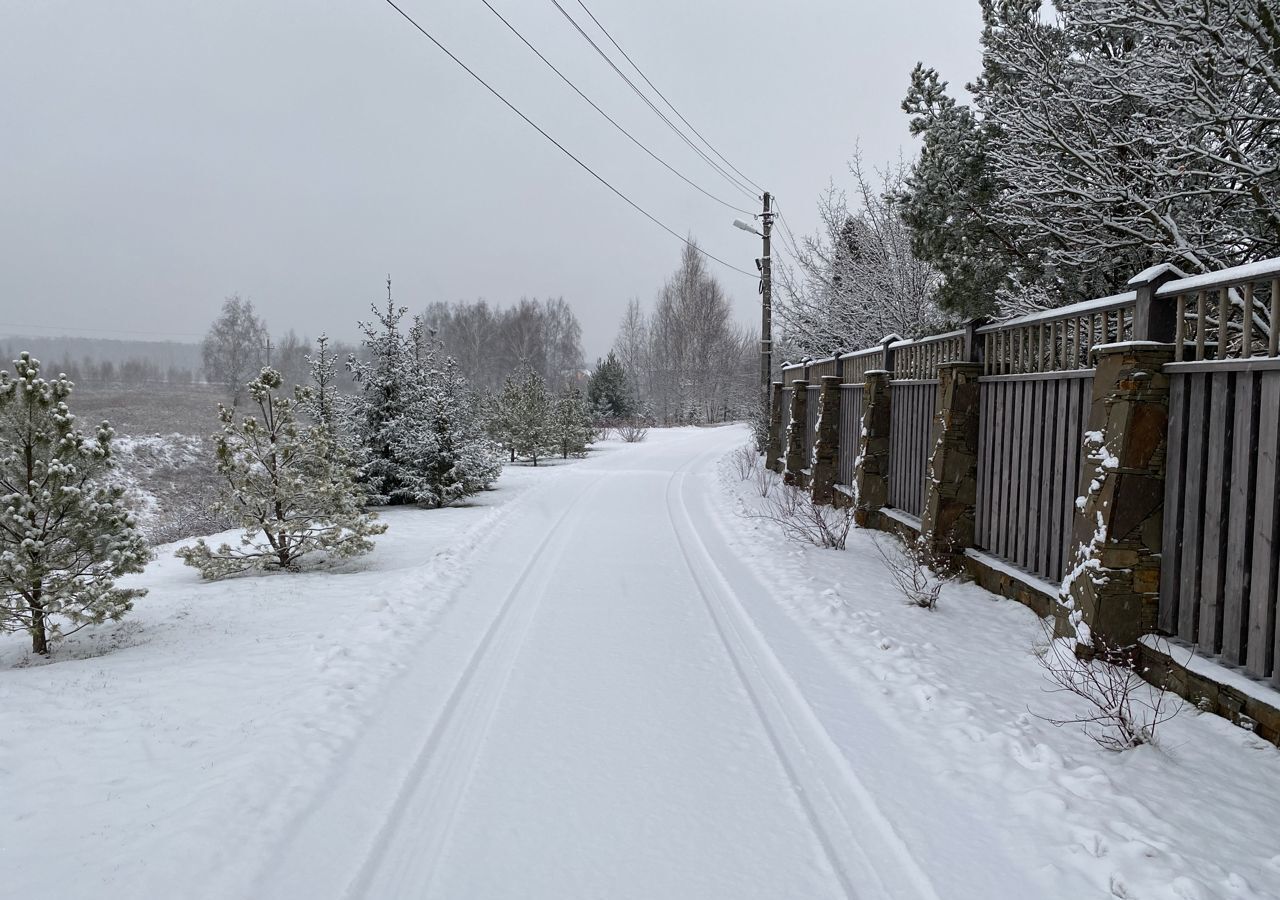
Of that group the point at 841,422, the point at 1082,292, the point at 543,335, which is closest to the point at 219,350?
the point at 543,335

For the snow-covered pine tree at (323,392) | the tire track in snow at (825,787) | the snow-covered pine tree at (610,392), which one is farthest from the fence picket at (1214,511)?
the snow-covered pine tree at (610,392)

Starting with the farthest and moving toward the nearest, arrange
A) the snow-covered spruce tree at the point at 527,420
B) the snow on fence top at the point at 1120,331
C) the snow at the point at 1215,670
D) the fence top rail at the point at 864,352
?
1. the snow-covered spruce tree at the point at 527,420
2. the fence top rail at the point at 864,352
3. the snow on fence top at the point at 1120,331
4. the snow at the point at 1215,670

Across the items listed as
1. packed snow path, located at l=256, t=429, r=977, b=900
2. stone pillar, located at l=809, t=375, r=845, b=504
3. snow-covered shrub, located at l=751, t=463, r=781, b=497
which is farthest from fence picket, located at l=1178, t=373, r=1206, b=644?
snow-covered shrub, located at l=751, t=463, r=781, b=497

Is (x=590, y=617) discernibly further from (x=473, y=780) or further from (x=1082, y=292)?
(x=1082, y=292)

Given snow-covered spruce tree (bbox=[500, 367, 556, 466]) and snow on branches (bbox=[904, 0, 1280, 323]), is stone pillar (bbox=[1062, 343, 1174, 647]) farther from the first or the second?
snow-covered spruce tree (bbox=[500, 367, 556, 466])

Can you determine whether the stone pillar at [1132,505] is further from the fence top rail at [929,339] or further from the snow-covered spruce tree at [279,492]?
the snow-covered spruce tree at [279,492]

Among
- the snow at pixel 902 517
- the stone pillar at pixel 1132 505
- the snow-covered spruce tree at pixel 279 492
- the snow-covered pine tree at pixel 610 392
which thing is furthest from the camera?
the snow-covered pine tree at pixel 610 392

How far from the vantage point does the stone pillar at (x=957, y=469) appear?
24.1ft

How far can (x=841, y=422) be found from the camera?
12.7m

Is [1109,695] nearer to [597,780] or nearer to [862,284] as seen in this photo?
[597,780]

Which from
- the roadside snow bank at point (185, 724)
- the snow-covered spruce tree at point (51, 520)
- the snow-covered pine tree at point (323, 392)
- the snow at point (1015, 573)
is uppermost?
the snow-covered pine tree at point (323, 392)

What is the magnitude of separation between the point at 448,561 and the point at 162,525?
11951 mm

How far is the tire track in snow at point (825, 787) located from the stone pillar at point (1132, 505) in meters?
2.05

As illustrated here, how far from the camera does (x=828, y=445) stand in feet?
42.4
